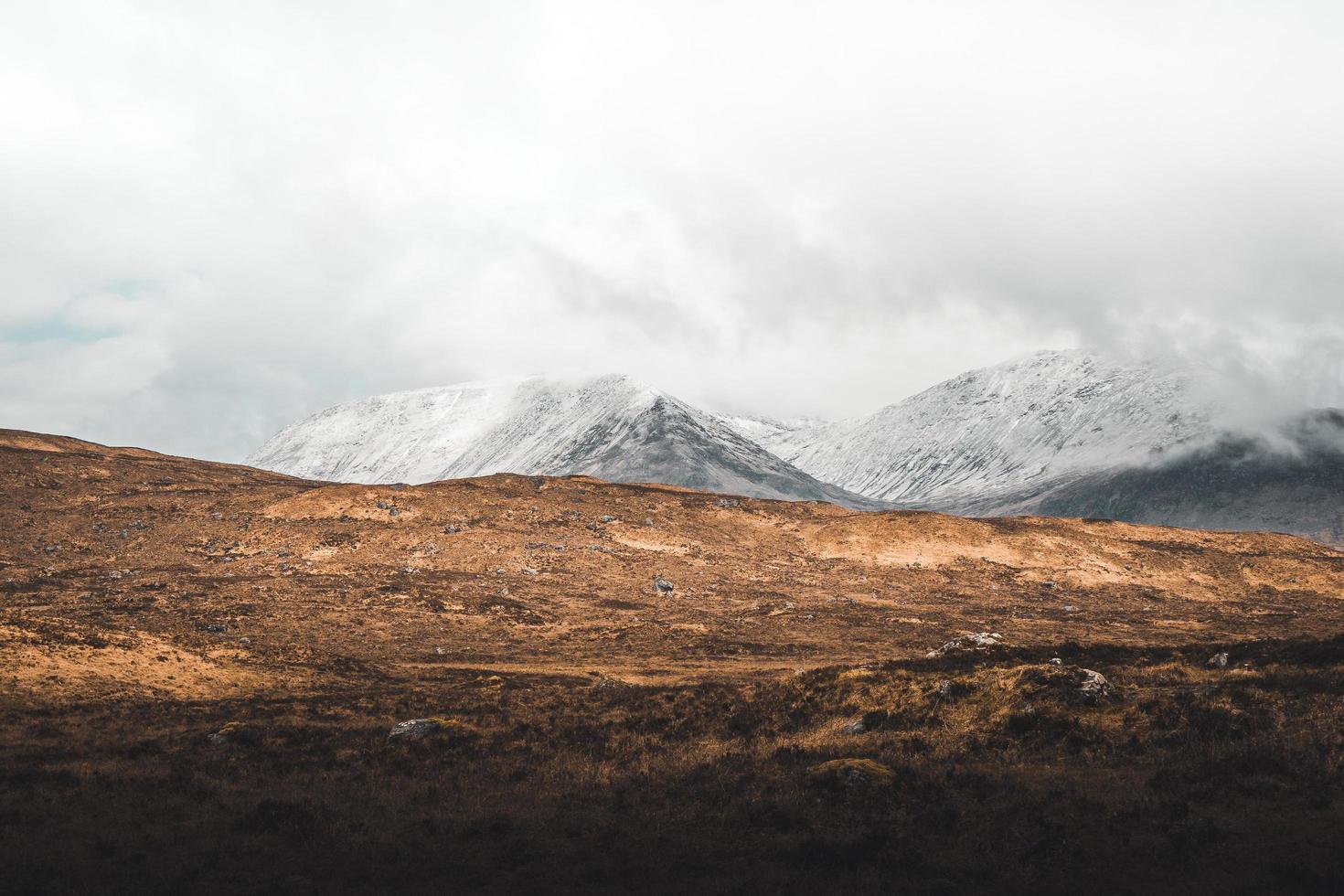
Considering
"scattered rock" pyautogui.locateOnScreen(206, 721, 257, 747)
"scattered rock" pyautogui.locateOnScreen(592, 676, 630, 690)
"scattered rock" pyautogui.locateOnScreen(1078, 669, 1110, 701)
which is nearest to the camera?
"scattered rock" pyautogui.locateOnScreen(1078, 669, 1110, 701)

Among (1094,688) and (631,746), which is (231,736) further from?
(1094,688)

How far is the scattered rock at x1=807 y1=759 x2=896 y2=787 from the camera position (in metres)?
23.5

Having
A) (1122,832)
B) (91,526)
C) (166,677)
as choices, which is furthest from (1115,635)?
(91,526)

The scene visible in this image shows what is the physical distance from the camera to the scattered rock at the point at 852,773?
23547 millimetres

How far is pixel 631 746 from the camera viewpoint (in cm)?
3031

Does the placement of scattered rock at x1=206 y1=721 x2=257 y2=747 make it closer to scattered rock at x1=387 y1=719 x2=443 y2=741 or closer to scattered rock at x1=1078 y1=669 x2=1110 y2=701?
scattered rock at x1=387 y1=719 x2=443 y2=741

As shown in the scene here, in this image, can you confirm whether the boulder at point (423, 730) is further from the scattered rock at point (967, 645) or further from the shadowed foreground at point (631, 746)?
the scattered rock at point (967, 645)

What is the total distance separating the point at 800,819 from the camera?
816 inches

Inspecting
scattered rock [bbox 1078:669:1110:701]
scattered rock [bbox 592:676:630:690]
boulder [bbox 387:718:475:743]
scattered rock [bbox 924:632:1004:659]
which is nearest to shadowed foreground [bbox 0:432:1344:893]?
scattered rock [bbox 1078:669:1110:701]

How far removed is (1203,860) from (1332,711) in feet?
42.0

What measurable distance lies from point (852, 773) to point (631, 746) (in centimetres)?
940

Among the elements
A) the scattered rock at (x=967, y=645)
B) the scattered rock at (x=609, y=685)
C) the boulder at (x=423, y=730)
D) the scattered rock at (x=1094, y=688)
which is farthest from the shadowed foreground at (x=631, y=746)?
the scattered rock at (x=967, y=645)

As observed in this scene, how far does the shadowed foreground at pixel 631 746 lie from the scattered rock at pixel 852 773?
110 mm

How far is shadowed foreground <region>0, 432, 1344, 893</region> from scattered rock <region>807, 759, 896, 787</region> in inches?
4.3
